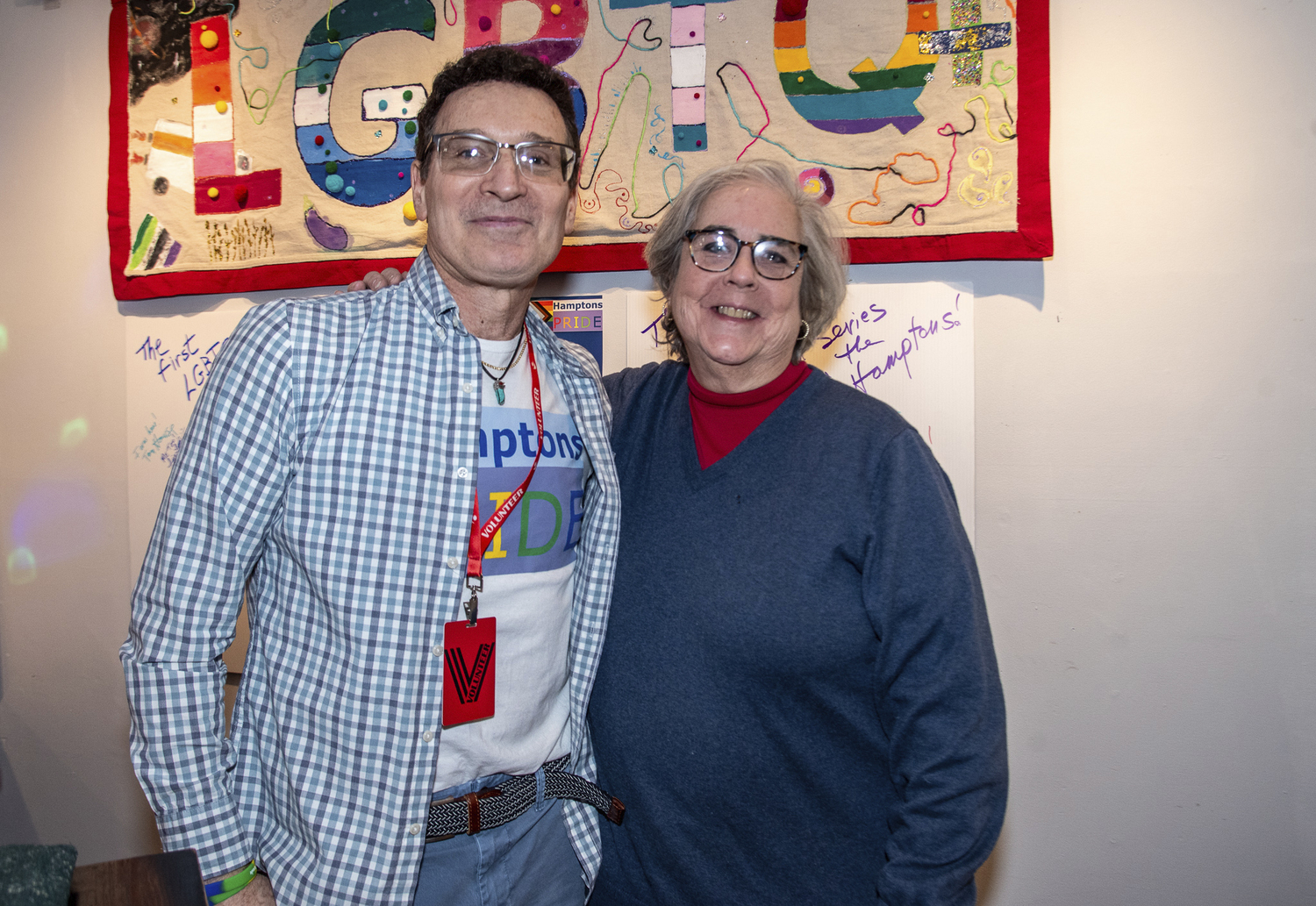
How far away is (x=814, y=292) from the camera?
4.66 ft

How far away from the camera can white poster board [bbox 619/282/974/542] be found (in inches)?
70.1

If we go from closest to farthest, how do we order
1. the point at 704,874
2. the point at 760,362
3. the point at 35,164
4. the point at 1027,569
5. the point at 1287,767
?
the point at 704,874
the point at 760,362
the point at 1287,767
the point at 1027,569
the point at 35,164

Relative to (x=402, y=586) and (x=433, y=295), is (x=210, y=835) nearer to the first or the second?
(x=402, y=586)

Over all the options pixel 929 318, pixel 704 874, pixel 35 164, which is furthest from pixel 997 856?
pixel 35 164

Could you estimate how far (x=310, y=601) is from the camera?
1091mm

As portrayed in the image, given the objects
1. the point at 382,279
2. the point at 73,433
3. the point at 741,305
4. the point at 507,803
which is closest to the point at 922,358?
the point at 741,305

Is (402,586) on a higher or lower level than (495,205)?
lower

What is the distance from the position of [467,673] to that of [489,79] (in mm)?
966

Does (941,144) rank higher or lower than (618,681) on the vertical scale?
higher

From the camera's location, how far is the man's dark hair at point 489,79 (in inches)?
48.9

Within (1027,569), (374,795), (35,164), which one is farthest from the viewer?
(35,164)

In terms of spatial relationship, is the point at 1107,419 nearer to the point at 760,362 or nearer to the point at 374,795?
the point at 760,362

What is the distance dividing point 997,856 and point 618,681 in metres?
1.18

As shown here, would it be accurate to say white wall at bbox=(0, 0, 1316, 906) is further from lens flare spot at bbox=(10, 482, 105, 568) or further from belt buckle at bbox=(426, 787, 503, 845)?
lens flare spot at bbox=(10, 482, 105, 568)
